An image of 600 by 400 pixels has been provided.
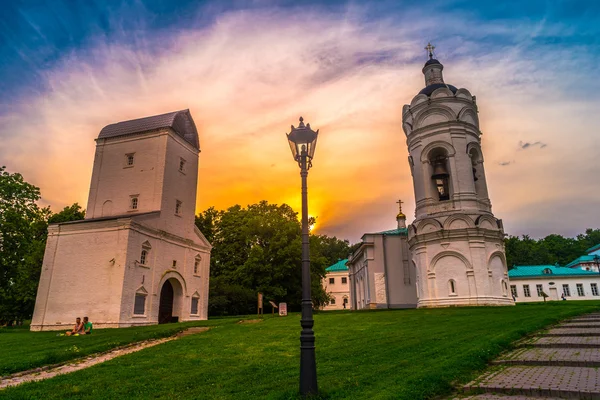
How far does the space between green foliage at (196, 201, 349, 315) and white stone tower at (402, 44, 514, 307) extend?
43.9ft

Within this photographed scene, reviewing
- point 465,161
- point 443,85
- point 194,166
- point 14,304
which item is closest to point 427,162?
point 465,161

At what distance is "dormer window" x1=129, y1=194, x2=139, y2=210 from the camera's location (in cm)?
2803

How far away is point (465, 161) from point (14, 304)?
126 feet

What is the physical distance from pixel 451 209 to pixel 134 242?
2167 centimetres

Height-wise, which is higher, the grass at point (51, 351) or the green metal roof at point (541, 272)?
the green metal roof at point (541, 272)

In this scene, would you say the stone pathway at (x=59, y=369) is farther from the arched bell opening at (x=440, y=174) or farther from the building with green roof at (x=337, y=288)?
the building with green roof at (x=337, y=288)

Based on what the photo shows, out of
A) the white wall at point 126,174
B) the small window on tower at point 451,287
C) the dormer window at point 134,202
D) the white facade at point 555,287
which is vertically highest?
the white wall at point 126,174

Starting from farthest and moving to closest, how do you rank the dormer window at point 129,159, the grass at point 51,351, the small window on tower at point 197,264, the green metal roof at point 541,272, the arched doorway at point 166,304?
the green metal roof at point 541,272
the small window on tower at point 197,264
the dormer window at point 129,159
the arched doorway at point 166,304
the grass at point 51,351

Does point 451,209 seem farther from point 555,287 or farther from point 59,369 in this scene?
point 555,287

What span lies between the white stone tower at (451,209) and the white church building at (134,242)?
17.0 meters

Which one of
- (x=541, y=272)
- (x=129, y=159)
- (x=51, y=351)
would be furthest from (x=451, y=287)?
(x=541, y=272)

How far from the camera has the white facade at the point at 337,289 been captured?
76750 mm

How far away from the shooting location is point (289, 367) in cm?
920

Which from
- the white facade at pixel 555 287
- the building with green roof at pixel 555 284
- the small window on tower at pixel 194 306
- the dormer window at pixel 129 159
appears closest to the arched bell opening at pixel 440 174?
the small window on tower at pixel 194 306
